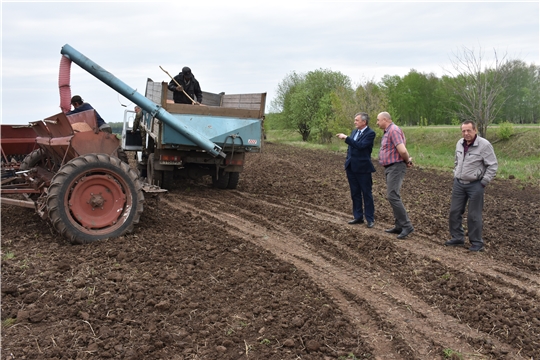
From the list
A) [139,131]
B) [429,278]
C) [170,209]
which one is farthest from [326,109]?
[429,278]

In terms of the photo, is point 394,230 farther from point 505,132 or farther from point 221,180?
point 505,132

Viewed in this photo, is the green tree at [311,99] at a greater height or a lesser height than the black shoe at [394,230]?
greater

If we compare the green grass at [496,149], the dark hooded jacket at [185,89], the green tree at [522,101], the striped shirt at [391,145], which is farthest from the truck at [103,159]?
the green tree at [522,101]

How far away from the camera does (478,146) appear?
22.7 feet

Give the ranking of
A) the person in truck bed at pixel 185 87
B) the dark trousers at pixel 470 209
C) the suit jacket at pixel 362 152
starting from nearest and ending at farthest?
the dark trousers at pixel 470 209
the suit jacket at pixel 362 152
the person in truck bed at pixel 185 87

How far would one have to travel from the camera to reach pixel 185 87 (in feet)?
38.0

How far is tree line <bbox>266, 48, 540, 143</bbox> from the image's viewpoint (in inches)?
1134

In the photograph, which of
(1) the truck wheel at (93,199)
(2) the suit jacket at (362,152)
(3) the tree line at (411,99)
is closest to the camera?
(1) the truck wheel at (93,199)

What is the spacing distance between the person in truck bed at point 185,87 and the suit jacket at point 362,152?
14.7 feet

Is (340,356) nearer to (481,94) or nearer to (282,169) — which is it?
(282,169)

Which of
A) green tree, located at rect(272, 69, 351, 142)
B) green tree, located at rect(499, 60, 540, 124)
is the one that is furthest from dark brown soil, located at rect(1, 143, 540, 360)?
green tree, located at rect(499, 60, 540, 124)

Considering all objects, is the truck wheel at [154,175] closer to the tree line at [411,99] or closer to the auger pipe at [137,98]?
the auger pipe at [137,98]

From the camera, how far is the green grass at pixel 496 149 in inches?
739

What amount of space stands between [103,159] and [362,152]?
3.67 meters
